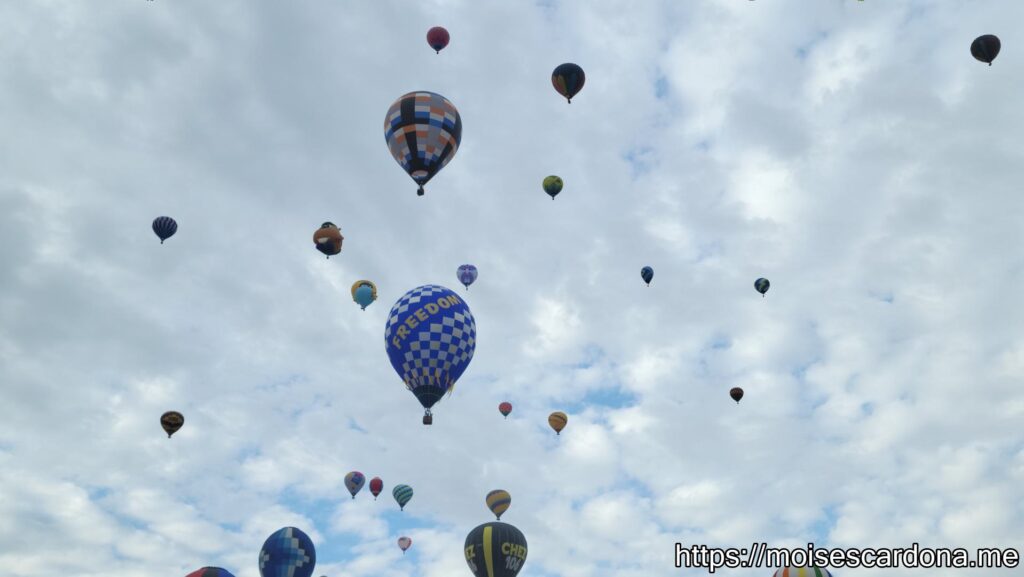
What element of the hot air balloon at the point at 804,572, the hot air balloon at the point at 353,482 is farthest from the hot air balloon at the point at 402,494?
the hot air balloon at the point at 804,572

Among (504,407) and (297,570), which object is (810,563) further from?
(297,570)

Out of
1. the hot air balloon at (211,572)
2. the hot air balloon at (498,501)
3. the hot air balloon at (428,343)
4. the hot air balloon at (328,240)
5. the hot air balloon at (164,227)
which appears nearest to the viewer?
the hot air balloon at (428,343)

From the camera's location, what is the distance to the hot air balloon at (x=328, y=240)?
4225cm

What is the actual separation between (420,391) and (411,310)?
10.3ft

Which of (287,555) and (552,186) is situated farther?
(552,186)

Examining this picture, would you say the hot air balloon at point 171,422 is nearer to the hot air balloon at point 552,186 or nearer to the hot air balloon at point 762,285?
the hot air balloon at point 552,186

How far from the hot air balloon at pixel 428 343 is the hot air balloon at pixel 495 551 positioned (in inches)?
423

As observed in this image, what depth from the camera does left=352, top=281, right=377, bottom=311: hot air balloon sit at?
A: 46.8 meters

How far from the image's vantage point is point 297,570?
1613 inches

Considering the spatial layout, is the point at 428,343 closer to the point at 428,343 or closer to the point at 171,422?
the point at 428,343

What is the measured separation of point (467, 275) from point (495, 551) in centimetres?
1706

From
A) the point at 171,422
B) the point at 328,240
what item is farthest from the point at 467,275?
the point at 171,422

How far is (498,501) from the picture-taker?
5125cm

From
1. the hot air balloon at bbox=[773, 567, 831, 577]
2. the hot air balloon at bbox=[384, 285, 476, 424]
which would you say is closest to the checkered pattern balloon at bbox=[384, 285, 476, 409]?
the hot air balloon at bbox=[384, 285, 476, 424]
